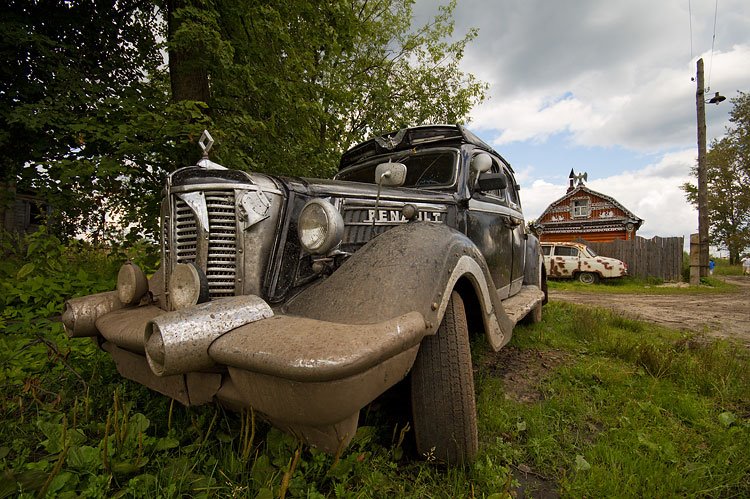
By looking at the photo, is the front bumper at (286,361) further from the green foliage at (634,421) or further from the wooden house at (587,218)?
the wooden house at (587,218)

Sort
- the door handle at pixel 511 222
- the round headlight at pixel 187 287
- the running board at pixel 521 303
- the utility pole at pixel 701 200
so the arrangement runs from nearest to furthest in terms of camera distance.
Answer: the round headlight at pixel 187 287 < the running board at pixel 521 303 < the door handle at pixel 511 222 < the utility pole at pixel 701 200

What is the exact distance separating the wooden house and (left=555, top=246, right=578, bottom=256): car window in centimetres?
821

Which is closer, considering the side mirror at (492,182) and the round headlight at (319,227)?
the round headlight at (319,227)

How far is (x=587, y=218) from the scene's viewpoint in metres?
23.3

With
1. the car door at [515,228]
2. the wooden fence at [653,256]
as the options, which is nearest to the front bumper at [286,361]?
the car door at [515,228]

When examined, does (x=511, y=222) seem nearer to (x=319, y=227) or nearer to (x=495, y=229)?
(x=495, y=229)

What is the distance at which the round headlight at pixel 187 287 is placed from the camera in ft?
5.47

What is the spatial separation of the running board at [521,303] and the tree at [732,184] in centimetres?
3277

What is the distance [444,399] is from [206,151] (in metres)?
1.84

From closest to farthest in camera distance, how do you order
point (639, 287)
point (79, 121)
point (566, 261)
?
point (79, 121) → point (639, 287) → point (566, 261)

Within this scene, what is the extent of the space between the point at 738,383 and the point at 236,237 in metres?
3.82

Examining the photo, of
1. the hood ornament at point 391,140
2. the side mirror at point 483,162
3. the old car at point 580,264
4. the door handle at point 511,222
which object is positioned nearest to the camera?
the side mirror at point 483,162

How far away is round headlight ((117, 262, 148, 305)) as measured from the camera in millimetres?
2100

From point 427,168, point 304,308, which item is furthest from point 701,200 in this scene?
point 304,308
